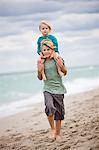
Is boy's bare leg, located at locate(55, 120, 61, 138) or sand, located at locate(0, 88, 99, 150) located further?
boy's bare leg, located at locate(55, 120, 61, 138)

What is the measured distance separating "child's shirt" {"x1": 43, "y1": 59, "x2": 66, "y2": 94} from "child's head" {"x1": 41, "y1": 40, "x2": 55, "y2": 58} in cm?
4

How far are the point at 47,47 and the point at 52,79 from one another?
0.20 metres

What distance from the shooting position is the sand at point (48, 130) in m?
2.57

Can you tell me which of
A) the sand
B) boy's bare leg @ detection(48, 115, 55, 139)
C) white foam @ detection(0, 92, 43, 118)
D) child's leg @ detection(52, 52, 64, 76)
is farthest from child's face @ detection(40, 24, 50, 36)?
white foam @ detection(0, 92, 43, 118)

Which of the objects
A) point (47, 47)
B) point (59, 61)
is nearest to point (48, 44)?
point (47, 47)

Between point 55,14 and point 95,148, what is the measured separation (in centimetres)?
108

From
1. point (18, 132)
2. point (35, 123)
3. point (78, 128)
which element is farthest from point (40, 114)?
point (78, 128)

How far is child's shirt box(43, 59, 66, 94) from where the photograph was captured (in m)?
2.61

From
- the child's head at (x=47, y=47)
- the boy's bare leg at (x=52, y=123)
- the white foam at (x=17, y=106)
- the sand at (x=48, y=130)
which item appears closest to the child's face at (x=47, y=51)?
the child's head at (x=47, y=47)

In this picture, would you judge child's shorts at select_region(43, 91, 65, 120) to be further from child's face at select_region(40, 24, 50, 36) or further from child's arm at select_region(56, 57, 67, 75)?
child's face at select_region(40, 24, 50, 36)

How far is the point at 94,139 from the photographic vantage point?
2551mm

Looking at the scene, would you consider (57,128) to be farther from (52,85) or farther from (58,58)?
(58,58)

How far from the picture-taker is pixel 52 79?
2625mm

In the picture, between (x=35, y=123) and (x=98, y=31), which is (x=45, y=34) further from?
(x=35, y=123)
